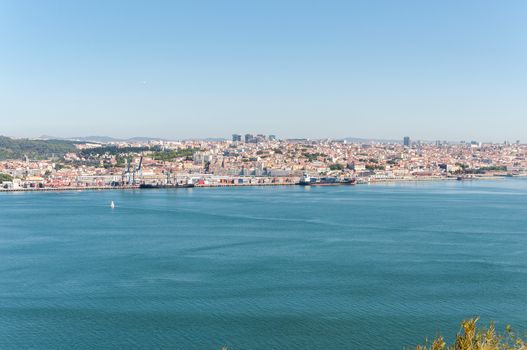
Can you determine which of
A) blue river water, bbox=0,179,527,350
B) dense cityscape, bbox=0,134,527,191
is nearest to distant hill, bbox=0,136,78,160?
dense cityscape, bbox=0,134,527,191

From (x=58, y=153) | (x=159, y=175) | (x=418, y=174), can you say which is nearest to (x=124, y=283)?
(x=159, y=175)

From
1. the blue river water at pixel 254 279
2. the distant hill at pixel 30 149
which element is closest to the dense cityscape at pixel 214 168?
the distant hill at pixel 30 149

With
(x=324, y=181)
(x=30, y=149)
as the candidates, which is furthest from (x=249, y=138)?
(x=324, y=181)

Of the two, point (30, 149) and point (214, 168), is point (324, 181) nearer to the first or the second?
point (214, 168)

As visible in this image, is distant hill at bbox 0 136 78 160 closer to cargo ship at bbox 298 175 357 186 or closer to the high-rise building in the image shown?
the high-rise building

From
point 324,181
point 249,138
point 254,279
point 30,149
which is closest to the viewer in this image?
point 254,279

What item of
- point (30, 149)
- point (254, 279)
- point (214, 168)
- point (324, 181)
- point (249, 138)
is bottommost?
point (254, 279)
